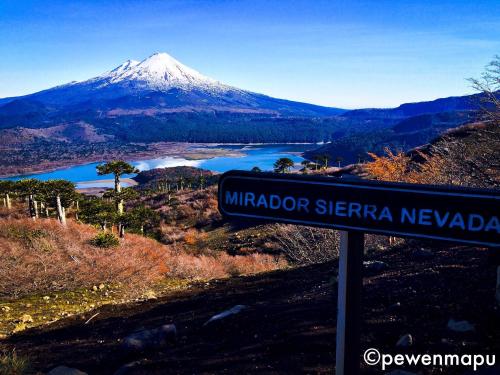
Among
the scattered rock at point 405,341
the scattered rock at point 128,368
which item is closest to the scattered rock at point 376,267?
the scattered rock at point 405,341

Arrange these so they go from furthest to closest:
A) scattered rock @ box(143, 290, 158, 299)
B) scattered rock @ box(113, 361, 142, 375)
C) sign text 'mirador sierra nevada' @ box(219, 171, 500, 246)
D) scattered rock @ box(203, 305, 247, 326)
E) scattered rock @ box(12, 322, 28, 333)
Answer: scattered rock @ box(143, 290, 158, 299)
scattered rock @ box(12, 322, 28, 333)
scattered rock @ box(203, 305, 247, 326)
scattered rock @ box(113, 361, 142, 375)
sign text 'mirador sierra nevada' @ box(219, 171, 500, 246)

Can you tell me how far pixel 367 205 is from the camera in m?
2.22

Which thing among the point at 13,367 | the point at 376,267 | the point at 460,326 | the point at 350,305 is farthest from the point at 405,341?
the point at 13,367

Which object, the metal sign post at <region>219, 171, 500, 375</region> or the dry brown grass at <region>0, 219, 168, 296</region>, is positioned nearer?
the metal sign post at <region>219, 171, 500, 375</region>

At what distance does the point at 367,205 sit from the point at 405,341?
3348mm

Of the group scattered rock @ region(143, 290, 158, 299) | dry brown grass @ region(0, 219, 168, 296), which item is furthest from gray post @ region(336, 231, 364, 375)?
dry brown grass @ region(0, 219, 168, 296)

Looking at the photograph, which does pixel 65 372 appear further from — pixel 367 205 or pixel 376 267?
pixel 376 267

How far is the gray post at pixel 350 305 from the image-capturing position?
7.39 feet

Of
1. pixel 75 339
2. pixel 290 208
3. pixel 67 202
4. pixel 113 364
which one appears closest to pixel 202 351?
pixel 113 364

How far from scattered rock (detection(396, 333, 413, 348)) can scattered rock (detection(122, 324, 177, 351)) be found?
135 inches

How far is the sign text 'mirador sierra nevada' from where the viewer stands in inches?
78.0

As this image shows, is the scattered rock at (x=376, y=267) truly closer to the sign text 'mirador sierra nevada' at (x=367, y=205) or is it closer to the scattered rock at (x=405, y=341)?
the scattered rock at (x=405, y=341)

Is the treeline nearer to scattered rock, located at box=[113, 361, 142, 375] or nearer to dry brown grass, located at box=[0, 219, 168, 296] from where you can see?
dry brown grass, located at box=[0, 219, 168, 296]

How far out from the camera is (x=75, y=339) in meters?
7.65
